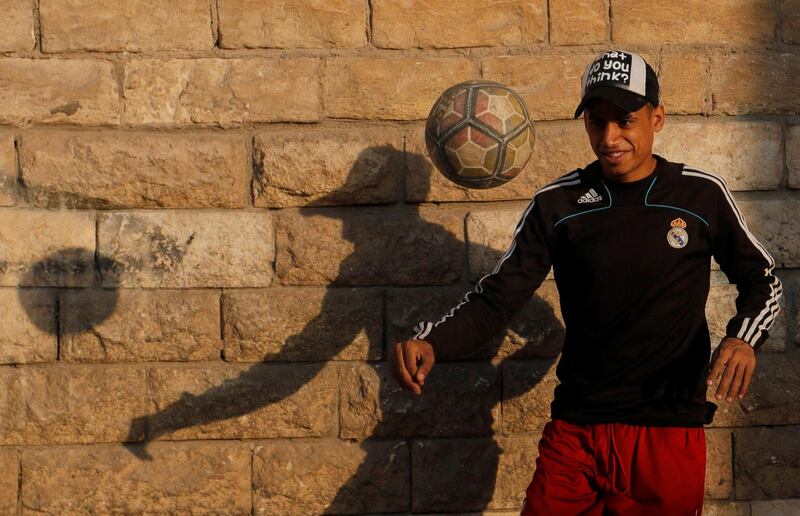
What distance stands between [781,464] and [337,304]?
230 cm

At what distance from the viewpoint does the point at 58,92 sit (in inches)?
203

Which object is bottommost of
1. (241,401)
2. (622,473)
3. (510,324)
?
(622,473)

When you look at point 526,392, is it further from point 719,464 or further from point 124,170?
point 124,170

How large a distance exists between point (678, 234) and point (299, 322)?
1.91m

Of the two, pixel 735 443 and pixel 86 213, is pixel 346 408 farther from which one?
pixel 735 443

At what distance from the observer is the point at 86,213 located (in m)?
5.16

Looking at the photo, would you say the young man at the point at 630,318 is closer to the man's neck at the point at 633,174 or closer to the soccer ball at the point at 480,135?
the man's neck at the point at 633,174

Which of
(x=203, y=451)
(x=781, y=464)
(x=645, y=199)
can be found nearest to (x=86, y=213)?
(x=203, y=451)

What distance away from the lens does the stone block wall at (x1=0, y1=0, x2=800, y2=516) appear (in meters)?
5.14

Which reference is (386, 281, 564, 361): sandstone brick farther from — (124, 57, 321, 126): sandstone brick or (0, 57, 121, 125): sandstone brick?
(0, 57, 121, 125): sandstone brick

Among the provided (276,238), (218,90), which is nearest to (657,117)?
(276,238)

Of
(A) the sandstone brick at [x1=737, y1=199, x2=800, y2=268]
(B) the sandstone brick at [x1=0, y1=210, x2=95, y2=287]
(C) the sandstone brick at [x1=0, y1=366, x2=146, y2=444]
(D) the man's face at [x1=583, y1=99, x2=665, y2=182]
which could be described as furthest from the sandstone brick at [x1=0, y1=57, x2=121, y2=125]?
(A) the sandstone brick at [x1=737, y1=199, x2=800, y2=268]

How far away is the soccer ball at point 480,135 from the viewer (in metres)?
4.40

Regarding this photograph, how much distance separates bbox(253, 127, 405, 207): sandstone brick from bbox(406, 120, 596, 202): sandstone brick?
8cm
